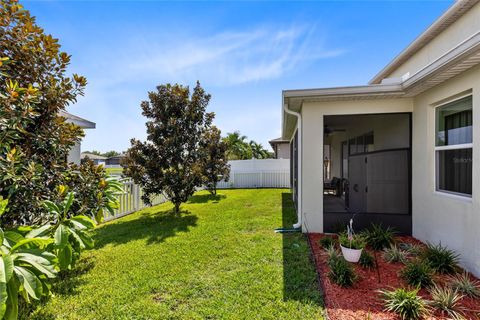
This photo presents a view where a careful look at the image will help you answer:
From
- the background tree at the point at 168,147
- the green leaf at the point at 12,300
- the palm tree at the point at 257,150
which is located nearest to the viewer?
the green leaf at the point at 12,300

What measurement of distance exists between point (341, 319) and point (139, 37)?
8253mm

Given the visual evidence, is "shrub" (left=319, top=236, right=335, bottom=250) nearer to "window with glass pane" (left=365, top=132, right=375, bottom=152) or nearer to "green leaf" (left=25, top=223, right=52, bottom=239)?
"green leaf" (left=25, top=223, right=52, bottom=239)

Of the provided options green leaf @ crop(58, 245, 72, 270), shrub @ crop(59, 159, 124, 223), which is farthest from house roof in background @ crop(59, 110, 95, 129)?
green leaf @ crop(58, 245, 72, 270)

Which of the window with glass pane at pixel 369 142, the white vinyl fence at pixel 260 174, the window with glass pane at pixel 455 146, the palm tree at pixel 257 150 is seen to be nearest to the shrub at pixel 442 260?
the window with glass pane at pixel 455 146

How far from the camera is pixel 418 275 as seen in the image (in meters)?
3.45

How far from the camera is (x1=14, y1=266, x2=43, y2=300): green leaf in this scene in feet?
6.97

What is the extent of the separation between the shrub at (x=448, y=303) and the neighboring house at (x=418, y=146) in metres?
1.22

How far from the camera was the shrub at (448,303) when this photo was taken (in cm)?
279

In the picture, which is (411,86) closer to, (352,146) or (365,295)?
(365,295)

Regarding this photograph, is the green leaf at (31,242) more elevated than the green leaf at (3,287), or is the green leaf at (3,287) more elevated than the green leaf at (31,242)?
the green leaf at (31,242)

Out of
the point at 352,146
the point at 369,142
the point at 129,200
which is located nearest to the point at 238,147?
the point at 352,146

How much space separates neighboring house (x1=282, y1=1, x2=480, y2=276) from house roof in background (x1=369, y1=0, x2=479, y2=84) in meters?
0.03

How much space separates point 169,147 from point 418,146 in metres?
7.02

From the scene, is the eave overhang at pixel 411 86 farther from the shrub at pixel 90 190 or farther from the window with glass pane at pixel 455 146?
the shrub at pixel 90 190
